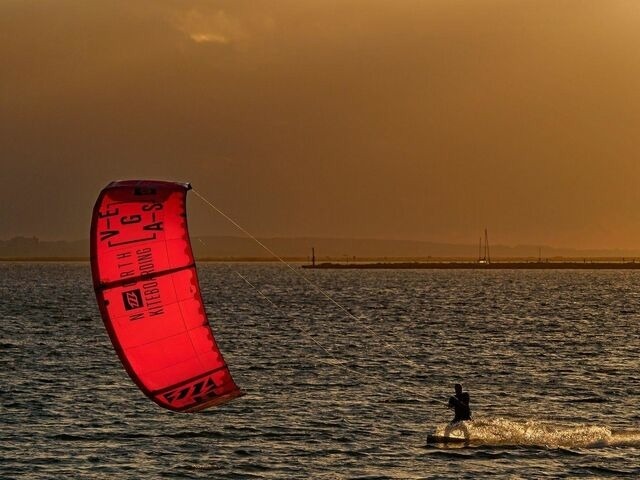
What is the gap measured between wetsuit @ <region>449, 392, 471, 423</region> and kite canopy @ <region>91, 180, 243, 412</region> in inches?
477

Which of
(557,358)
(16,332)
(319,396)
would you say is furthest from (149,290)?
(16,332)

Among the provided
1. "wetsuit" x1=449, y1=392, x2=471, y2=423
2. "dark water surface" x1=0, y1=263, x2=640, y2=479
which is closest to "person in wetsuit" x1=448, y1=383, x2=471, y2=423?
"wetsuit" x1=449, y1=392, x2=471, y2=423

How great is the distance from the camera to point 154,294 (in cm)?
2059

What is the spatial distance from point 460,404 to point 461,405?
0.47 ft

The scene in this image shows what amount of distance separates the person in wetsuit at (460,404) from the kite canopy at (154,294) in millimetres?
11799

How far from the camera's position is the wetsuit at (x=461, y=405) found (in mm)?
31828

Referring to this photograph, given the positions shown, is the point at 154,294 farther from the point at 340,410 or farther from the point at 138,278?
the point at 340,410

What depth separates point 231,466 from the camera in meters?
31.0

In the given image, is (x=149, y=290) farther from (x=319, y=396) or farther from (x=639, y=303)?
(x=639, y=303)

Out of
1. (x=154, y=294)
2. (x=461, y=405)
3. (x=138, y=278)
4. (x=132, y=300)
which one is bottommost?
(x=461, y=405)

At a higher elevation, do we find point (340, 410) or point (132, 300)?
point (132, 300)

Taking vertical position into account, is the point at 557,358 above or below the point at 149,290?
below

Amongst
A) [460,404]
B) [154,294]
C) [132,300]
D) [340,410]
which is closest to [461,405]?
[460,404]

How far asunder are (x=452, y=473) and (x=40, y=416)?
17370 mm
